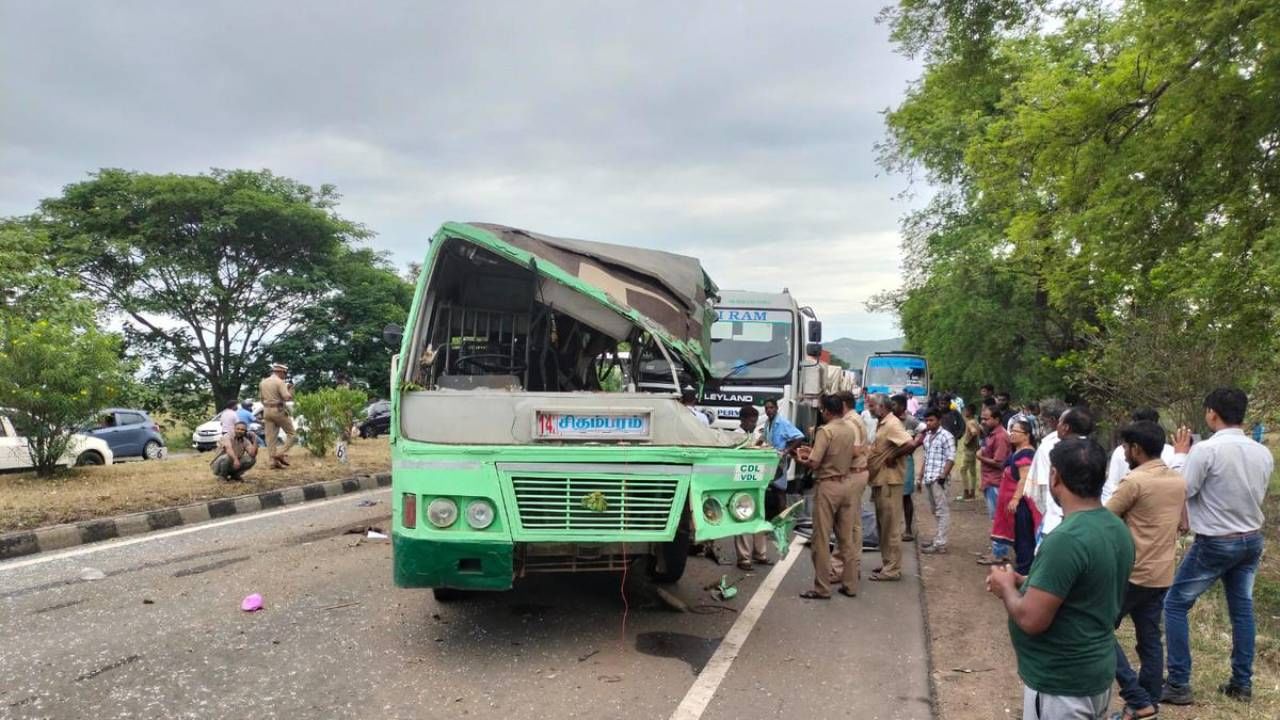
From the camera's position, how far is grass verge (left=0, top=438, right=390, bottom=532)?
8.57 meters

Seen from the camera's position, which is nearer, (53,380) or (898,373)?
(53,380)

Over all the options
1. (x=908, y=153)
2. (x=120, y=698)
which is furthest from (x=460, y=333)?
(x=908, y=153)

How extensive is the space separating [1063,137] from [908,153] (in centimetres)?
1525

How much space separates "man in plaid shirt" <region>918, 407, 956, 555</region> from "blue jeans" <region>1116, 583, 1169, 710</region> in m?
4.15

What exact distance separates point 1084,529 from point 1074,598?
0.21 metres

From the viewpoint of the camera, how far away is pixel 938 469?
838 cm

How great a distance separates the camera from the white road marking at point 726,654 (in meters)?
4.00

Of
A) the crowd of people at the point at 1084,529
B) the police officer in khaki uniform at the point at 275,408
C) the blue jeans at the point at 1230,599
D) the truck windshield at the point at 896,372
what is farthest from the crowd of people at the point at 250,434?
the truck windshield at the point at 896,372

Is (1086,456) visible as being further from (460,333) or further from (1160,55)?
(1160,55)

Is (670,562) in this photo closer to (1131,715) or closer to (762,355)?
(1131,715)

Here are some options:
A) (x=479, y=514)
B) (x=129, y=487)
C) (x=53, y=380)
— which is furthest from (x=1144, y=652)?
(x=53, y=380)

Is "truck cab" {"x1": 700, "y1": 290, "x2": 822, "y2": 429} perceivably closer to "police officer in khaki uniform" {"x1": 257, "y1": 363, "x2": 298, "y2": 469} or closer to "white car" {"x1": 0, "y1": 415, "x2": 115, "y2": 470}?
"police officer in khaki uniform" {"x1": 257, "y1": 363, "x2": 298, "y2": 469}

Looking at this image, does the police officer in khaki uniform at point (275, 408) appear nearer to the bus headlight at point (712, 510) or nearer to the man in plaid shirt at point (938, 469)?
the man in plaid shirt at point (938, 469)

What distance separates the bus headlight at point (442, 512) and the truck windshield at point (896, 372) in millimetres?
25896
